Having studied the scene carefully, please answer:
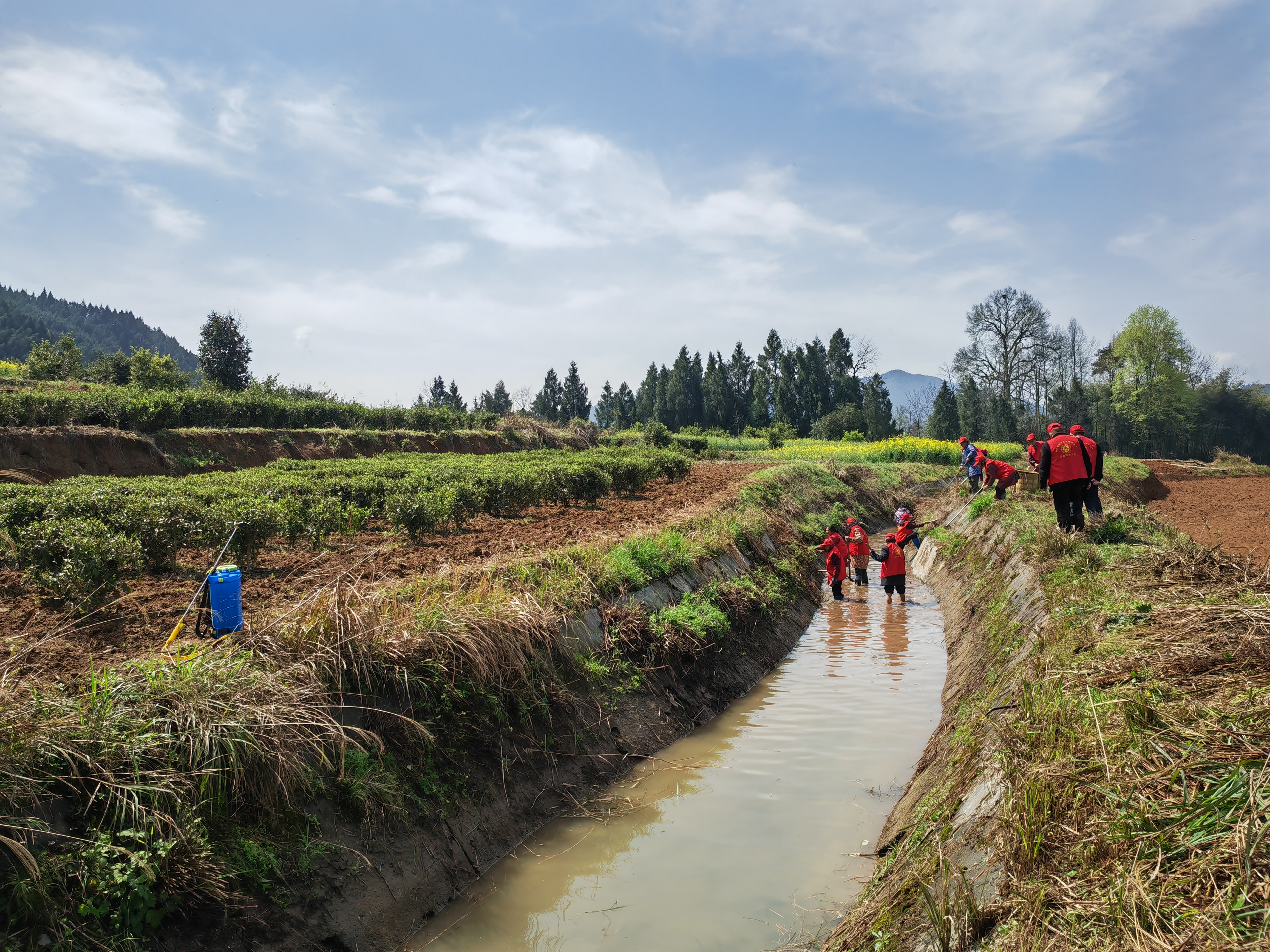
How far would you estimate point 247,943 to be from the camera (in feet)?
10.8

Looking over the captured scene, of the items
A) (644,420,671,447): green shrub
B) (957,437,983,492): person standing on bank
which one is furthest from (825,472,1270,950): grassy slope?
(644,420,671,447): green shrub

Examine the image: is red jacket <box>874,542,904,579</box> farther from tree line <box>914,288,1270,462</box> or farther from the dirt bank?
tree line <box>914,288,1270,462</box>

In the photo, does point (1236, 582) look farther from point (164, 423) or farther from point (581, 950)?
point (164, 423)

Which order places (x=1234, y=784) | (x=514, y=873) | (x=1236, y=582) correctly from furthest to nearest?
(x=1236, y=582)
(x=514, y=873)
(x=1234, y=784)

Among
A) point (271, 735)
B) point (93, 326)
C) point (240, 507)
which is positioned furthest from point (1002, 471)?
point (93, 326)

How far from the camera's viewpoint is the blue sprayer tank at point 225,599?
475 cm

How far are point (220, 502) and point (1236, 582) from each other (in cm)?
1013

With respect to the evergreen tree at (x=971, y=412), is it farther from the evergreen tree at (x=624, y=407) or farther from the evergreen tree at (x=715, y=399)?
the evergreen tree at (x=624, y=407)

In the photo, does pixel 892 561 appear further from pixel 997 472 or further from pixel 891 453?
pixel 891 453

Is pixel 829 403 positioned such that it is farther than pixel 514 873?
Yes

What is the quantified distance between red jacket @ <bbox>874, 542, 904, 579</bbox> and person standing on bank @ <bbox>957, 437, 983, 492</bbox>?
5231 mm

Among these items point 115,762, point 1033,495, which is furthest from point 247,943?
point 1033,495

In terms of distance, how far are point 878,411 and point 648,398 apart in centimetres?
2637

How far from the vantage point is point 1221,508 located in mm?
20219
